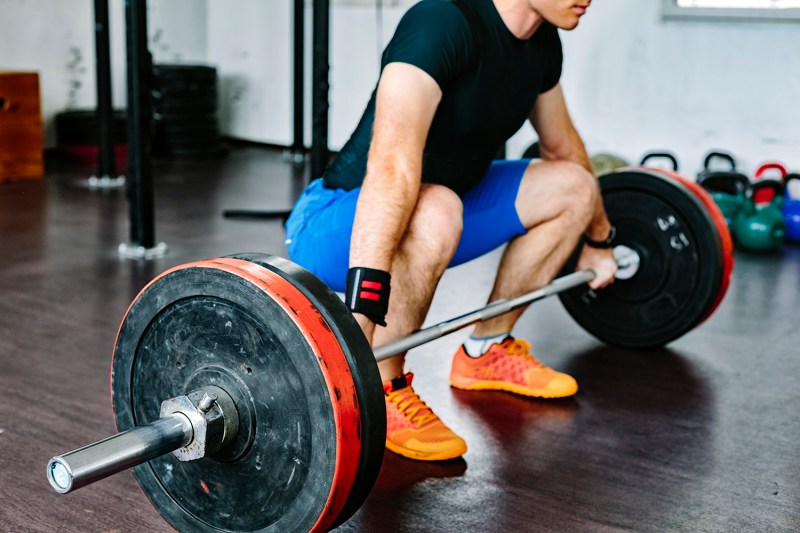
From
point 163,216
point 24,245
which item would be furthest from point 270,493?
point 163,216

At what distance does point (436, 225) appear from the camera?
5.21 feet

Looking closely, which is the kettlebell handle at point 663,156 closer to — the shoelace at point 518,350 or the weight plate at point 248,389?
the shoelace at point 518,350

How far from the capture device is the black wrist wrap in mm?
1364

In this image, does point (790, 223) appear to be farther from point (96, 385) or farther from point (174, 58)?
point (174, 58)

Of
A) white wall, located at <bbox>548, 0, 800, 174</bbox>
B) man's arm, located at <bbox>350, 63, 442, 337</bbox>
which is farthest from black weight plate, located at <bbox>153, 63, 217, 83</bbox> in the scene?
man's arm, located at <bbox>350, 63, 442, 337</bbox>

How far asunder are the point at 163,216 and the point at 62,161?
1631mm

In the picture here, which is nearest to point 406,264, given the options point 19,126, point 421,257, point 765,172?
point 421,257

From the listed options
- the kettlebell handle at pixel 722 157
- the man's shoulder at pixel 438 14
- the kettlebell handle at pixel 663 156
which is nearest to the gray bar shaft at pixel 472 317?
the man's shoulder at pixel 438 14

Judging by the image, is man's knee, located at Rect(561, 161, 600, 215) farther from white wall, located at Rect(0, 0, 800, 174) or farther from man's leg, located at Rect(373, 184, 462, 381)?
white wall, located at Rect(0, 0, 800, 174)

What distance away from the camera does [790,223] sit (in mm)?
3740

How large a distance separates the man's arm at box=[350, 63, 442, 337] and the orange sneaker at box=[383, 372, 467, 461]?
30 centimetres

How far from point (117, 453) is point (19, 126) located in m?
3.76

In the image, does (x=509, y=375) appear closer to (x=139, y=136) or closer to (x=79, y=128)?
(x=139, y=136)

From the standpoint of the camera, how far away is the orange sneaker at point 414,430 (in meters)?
1.64
